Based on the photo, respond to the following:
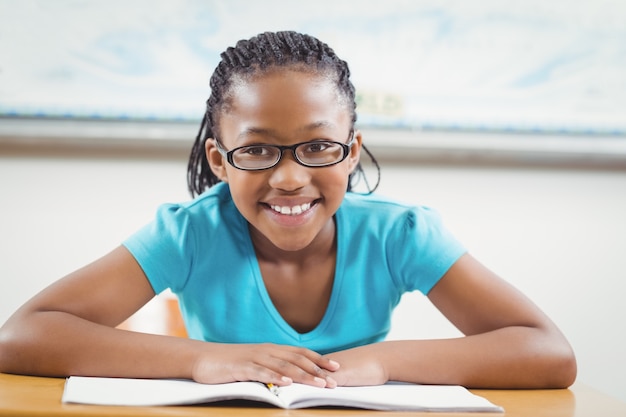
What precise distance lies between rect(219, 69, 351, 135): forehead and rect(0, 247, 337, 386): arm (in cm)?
34

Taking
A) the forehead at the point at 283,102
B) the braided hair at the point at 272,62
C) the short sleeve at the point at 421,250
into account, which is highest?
the braided hair at the point at 272,62

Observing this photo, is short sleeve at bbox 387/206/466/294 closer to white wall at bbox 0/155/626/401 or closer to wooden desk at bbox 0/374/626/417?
wooden desk at bbox 0/374/626/417

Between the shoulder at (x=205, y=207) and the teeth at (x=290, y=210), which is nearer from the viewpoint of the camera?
the teeth at (x=290, y=210)

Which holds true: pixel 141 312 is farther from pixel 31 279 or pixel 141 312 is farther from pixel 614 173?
pixel 614 173

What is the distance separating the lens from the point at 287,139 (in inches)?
40.5

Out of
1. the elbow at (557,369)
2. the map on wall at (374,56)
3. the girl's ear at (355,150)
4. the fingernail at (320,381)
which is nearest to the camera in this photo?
the fingernail at (320,381)

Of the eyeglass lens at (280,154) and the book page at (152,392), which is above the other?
the eyeglass lens at (280,154)

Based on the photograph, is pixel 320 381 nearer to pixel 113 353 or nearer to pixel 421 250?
pixel 113 353

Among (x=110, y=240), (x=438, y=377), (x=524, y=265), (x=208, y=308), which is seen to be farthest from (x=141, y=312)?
(x=524, y=265)

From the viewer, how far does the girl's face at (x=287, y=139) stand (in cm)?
103

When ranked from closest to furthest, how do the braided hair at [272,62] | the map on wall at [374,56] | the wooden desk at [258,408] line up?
the wooden desk at [258,408] → the braided hair at [272,62] → the map on wall at [374,56]

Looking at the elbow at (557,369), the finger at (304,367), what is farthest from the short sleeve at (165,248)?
the elbow at (557,369)

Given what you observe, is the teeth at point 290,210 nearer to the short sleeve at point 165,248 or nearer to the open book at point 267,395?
the short sleeve at point 165,248

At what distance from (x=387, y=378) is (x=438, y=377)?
7 centimetres
